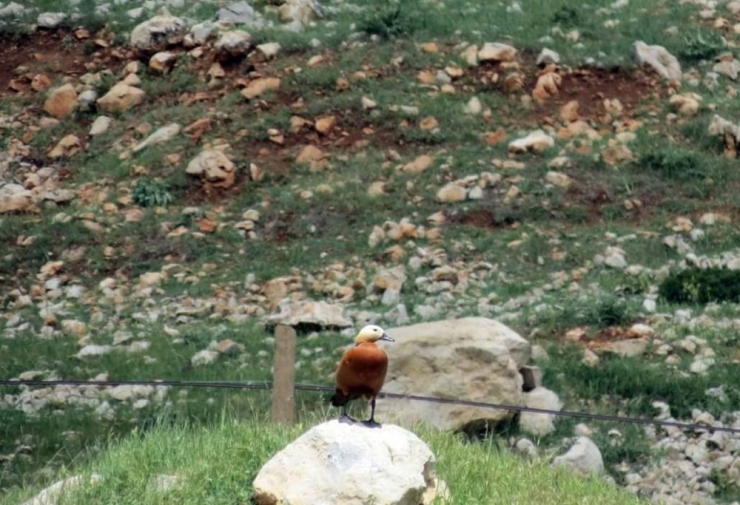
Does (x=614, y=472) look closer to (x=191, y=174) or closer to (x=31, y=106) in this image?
(x=191, y=174)

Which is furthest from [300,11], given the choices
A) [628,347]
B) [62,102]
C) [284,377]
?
[284,377]

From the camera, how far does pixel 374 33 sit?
20219mm

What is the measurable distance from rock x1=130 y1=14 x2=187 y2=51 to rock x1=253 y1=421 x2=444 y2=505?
13404mm

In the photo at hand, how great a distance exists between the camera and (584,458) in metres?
11.5

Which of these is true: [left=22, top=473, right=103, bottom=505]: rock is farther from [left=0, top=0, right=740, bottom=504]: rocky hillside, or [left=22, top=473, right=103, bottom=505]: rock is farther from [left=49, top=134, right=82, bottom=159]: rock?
[left=49, top=134, right=82, bottom=159]: rock

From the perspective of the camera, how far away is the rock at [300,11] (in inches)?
823

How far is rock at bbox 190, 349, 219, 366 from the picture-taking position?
532 inches

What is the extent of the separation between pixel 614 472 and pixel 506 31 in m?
9.57

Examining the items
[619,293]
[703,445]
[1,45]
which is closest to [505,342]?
[703,445]

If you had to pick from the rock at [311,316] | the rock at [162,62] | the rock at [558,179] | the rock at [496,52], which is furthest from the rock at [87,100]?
the rock at [311,316]

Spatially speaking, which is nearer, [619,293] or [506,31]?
[619,293]

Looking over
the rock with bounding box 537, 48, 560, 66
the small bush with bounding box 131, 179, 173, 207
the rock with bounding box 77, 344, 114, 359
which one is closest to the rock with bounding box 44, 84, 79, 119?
the small bush with bounding box 131, 179, 173, 207

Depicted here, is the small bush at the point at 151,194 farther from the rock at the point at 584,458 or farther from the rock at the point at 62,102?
the rock at the point at 584,458

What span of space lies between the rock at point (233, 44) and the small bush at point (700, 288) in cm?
731
